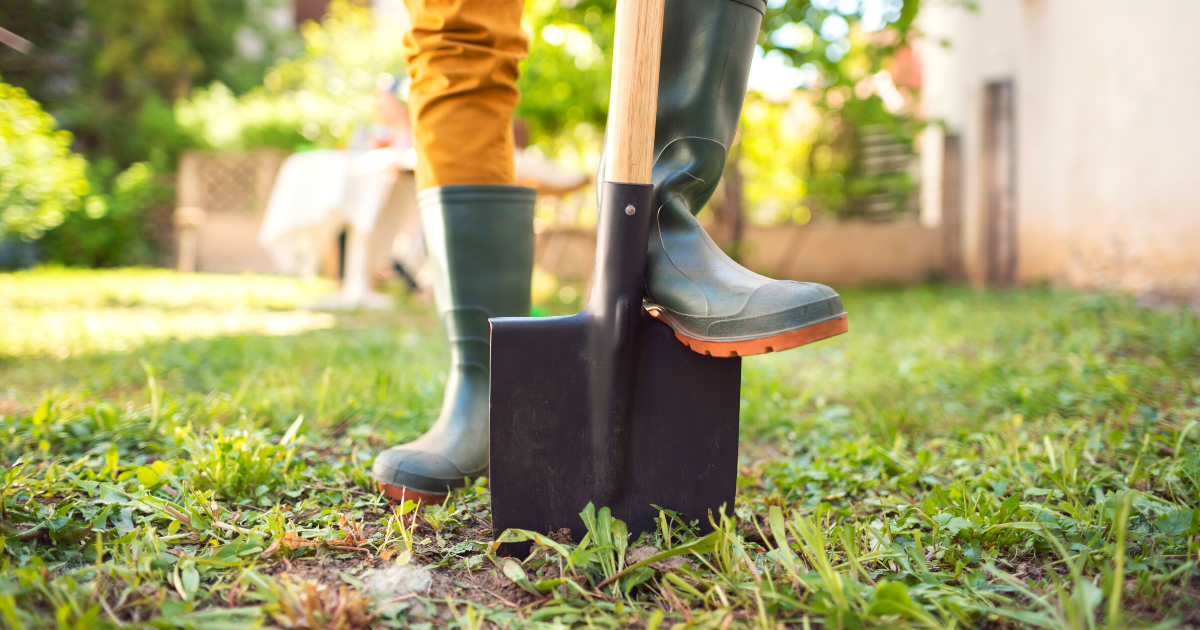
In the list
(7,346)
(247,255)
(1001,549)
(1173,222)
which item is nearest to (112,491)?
(1001,549)

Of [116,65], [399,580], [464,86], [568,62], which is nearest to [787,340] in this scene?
[399,580]

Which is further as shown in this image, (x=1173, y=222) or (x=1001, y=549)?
(x=1173, y=222)

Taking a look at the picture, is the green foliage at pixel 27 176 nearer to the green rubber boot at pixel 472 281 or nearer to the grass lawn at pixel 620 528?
the grass lawn at pixel 620 528

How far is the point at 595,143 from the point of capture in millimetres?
6812

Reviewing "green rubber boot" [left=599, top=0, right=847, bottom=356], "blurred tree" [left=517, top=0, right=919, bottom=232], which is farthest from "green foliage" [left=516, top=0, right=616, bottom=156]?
"green rubber boot" [left=599, top=0, right=847, bottom=356]

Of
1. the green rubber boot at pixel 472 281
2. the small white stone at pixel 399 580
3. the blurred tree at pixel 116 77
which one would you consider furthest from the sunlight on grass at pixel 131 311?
the blurred tree at pixel 116 77

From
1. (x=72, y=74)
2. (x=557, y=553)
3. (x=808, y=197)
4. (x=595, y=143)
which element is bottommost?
(x=557, y=553)

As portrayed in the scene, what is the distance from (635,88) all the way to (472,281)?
16.0 inches

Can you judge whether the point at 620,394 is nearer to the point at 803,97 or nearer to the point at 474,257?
the point at 474,257

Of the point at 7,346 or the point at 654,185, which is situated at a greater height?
the point at 654,185

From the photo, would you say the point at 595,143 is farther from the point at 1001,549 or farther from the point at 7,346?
the point at 1001,549

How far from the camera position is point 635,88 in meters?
0.81

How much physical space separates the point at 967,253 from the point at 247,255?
7222mm

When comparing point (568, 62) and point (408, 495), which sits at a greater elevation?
point (568, 62)
